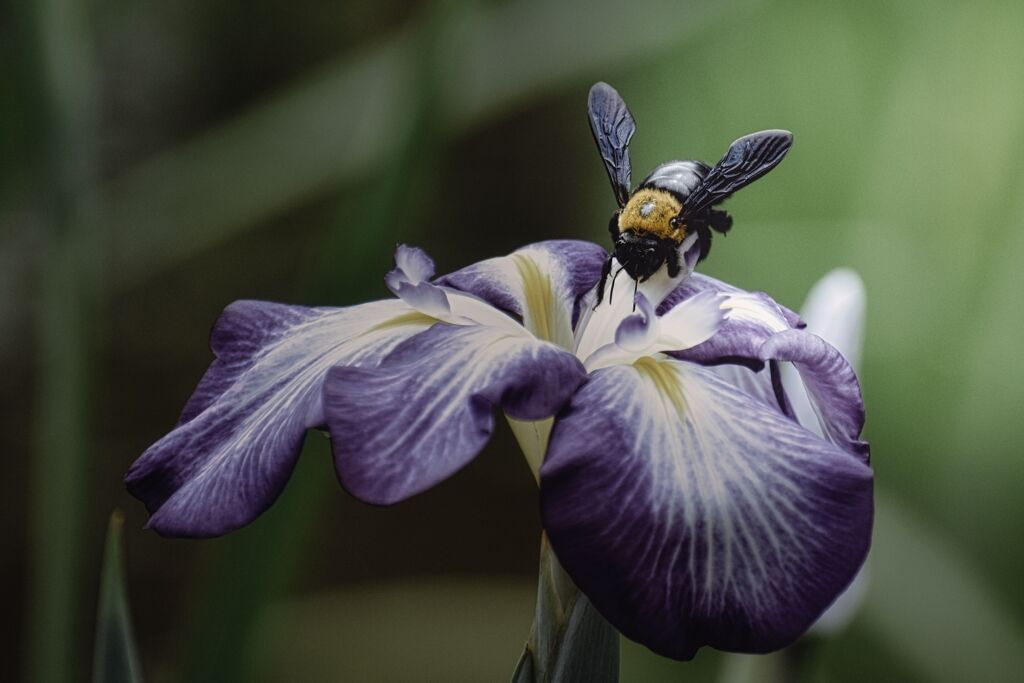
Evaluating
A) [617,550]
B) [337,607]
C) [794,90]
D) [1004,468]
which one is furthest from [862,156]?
[617,550]

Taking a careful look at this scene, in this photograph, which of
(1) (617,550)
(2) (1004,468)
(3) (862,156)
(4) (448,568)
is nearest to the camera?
(1) (617,550)

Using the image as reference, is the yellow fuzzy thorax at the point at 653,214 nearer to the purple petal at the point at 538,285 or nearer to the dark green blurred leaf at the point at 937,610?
the purple petal at the point at 538,285

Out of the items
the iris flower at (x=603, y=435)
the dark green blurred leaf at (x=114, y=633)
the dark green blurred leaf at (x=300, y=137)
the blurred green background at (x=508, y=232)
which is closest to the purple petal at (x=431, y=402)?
the iris flower at (x=603, y=435)

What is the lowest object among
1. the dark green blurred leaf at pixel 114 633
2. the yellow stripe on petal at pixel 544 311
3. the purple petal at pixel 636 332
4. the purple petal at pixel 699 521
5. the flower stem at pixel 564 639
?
the flower stem at pixel 564 639

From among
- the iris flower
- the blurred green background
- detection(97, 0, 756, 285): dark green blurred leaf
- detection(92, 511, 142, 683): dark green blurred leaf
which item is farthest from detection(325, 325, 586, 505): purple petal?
detection(97, 0, 756, 285): dark green blurred leaf

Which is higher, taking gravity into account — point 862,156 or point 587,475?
point 587,475

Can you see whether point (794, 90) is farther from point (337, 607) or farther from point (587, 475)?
point (587, 475)

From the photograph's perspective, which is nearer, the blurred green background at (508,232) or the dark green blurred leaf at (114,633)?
the dark green blurred leaf at (114,633)

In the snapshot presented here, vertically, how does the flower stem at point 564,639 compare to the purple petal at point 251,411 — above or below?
below
